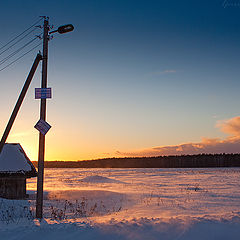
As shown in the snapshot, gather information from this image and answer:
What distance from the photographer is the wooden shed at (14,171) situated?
13.0 meters

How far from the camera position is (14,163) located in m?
13.3

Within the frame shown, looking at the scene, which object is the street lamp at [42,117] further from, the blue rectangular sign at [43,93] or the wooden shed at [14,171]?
the wooden shed at [14,171]

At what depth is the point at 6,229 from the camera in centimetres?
604

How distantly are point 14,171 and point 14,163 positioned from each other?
439 millimetres

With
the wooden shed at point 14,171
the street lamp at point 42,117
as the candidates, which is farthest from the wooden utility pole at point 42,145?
the wooden shed at point 14,171

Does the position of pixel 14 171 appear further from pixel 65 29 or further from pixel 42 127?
pixel 65 29

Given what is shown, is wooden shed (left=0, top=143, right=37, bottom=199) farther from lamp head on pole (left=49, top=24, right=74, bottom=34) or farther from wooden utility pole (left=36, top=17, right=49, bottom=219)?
lamp head on pole (left=49, top=24, right=74, bottom=34)

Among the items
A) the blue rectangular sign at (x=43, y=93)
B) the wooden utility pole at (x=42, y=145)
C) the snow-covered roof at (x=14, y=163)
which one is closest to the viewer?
the wooden utility pole at (x=42, y=145)

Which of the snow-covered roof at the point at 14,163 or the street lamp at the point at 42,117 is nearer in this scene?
the street lamp at the point at 42,117

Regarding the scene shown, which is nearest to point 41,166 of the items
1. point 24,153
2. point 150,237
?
point 150,237

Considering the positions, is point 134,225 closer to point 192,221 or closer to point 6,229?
point 192,221

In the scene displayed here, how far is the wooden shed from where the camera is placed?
13047 mm

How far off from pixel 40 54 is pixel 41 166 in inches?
160

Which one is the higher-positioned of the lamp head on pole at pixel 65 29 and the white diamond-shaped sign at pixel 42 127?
the lamp head on pole at pixel 65 29
